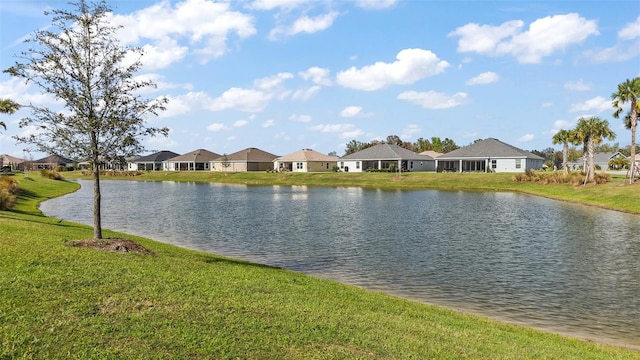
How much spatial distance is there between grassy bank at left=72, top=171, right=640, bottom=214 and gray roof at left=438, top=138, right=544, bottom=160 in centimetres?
1019

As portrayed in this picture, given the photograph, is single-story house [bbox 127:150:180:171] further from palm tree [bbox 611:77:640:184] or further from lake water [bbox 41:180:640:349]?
palm tree [bbox 611:77:640:184]

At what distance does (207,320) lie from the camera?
30.1 feet

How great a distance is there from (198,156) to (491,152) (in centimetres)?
9075

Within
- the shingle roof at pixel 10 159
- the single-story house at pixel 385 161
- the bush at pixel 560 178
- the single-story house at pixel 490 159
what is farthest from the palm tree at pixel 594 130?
the shingle roof at pixel 10 159

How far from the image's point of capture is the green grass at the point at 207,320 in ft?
25.8

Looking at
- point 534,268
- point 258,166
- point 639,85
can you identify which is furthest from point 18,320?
point 258,166

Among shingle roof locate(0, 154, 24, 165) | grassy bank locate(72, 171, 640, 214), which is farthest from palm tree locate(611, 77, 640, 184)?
shingle roof locate(0, 154, 24, 165)

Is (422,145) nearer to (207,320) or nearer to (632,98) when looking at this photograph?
(632,98)

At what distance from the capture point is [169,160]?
498ft

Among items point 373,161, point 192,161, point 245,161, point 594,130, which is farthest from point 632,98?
point 192,161

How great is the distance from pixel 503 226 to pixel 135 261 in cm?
2831

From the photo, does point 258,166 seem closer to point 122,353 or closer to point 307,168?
point 307,168

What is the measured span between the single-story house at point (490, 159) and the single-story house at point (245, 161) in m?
54.9

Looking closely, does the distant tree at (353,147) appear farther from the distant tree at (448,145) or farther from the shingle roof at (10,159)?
the shingle roof at (10,159)
